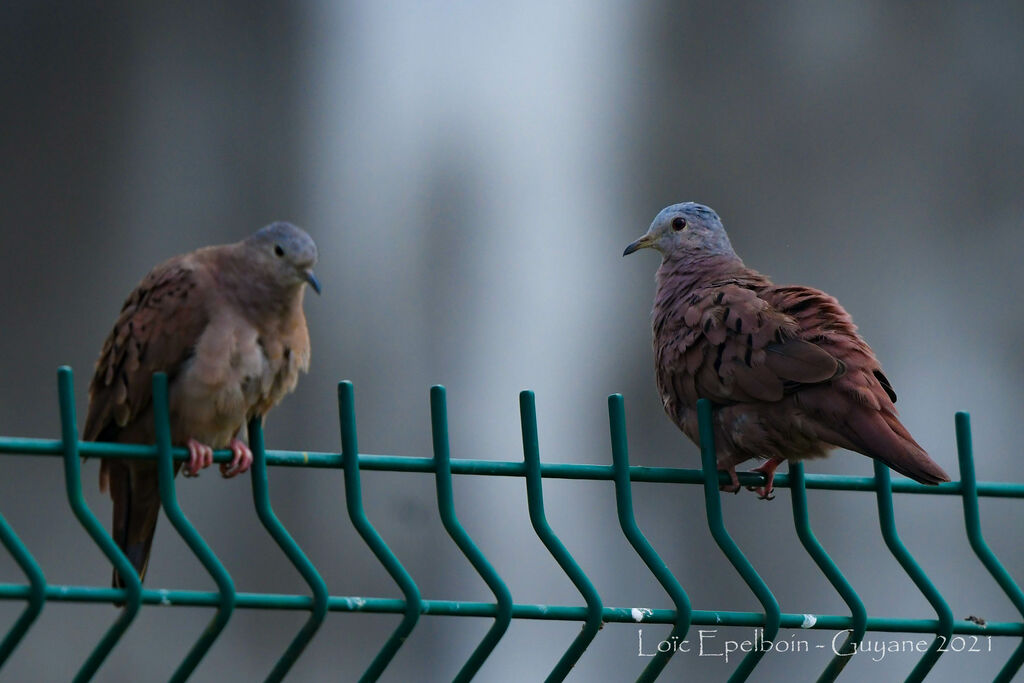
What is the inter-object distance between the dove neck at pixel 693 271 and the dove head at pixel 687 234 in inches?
1.7

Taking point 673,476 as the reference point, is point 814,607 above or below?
below

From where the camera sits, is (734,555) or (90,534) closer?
(90,534)

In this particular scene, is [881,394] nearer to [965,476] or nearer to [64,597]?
[965,476]

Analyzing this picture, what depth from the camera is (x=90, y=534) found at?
250cm

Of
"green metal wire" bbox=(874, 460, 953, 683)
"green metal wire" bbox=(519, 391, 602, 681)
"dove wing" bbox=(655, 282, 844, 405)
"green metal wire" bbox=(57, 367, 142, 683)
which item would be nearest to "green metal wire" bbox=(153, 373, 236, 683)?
"green metal wire" bbox=(57, 367, 142, 683)

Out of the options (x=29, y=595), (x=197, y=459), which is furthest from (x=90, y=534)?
(x=197, y=459)

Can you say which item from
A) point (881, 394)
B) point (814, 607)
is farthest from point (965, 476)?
point (814, 607)

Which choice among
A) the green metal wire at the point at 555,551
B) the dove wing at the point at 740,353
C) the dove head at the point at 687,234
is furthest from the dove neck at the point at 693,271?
the green metal wire at the point at 555,551

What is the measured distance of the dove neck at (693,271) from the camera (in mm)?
5023

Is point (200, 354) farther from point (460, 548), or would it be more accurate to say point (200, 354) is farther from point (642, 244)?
point (642, 244)

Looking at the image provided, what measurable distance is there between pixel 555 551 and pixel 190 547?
83 cm

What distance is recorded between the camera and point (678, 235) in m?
5.55

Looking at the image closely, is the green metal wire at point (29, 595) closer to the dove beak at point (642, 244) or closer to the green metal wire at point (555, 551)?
the green metal wire at point (555, 551)

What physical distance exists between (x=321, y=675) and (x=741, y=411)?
461 cm
